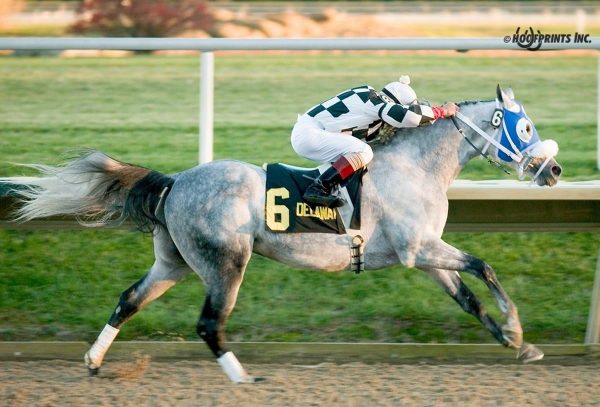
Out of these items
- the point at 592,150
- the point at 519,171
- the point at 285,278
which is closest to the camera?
the point at 519,171

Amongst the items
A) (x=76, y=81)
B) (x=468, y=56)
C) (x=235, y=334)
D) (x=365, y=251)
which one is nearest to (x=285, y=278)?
(x=235, y=334)

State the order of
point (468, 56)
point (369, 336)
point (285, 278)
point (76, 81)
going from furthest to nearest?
point (468, 56) < point (76, 81) < point (285, 278) < point (369, 336)

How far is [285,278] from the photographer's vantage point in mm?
7246

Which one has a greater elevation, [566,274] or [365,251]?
[365,251]

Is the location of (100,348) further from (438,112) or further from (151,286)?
(438,112)

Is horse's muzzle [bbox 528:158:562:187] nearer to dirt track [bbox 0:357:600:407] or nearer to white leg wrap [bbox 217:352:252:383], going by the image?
dirt track [bbox 0:357:600:407]

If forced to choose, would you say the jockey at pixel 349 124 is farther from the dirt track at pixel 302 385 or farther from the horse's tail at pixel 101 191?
the dirt track at pixel 302 385

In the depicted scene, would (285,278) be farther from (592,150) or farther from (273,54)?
(273,54)

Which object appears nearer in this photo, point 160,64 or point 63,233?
point 63,233

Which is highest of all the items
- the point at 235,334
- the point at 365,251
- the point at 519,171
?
the point at 519,171

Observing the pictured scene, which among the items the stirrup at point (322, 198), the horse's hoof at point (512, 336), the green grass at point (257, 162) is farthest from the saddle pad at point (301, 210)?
the green grass at point (257, 162)

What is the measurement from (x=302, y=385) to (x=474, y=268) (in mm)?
1054

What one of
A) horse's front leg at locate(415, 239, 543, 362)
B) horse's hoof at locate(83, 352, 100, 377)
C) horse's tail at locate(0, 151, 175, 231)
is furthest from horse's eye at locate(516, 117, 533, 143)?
horse's hoof at locate(83, 352, 100, 377)

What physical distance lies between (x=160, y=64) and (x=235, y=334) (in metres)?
4.99
